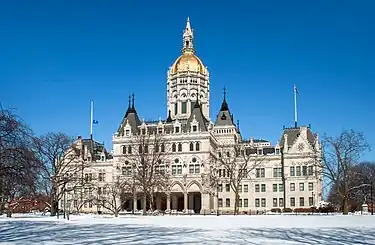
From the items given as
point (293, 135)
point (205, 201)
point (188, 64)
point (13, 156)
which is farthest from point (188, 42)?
point (13, 156)

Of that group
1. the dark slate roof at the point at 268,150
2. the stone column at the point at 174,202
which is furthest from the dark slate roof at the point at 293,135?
the stone column at the point at 174,202

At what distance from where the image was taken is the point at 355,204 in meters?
96.9

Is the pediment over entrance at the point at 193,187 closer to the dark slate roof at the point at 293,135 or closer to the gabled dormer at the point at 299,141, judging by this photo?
the gabled dormer at the point at 299,141

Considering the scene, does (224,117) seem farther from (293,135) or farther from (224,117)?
(293,135)

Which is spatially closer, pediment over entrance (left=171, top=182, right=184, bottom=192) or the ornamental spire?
pediment over entrance (left=171, top=182, right=184, bottom=192)

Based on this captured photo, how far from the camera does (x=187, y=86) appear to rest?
118625 mm

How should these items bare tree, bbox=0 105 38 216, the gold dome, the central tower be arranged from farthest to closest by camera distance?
the gold dome, the central tower, bare tree, bbox=0 105 38 216

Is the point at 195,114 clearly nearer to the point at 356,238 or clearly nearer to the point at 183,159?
the point at 183,159

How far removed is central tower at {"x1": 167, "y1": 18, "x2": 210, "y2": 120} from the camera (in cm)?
11706

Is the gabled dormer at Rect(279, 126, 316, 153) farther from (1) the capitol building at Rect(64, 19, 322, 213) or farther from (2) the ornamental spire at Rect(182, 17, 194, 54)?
(2) the ornamental spire at Rect(182, 17, 194, 54)

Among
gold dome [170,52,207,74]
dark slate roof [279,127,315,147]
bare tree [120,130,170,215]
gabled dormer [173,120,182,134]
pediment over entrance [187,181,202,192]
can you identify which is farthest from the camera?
gold dome [170,52,207,74]

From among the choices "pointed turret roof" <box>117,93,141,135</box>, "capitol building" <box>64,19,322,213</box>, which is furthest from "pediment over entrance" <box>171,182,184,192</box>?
"pointed turret roof" <box>117,93,141,135</box>

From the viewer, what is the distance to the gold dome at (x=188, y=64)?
121125 mm

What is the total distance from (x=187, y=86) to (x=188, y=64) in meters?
6.21
